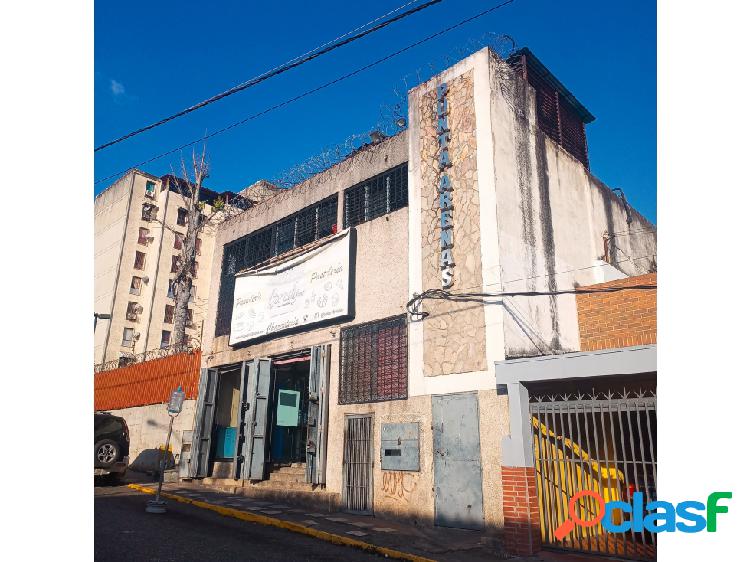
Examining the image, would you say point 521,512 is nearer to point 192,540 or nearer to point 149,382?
point 192,540

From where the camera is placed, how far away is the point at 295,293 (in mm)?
15438

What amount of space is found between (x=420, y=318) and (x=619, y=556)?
19.0 feet

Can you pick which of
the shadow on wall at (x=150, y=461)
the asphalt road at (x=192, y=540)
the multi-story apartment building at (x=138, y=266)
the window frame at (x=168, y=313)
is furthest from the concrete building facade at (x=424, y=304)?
the window frame at (x=168, y=313)

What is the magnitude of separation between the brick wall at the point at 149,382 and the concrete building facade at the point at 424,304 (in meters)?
2.31

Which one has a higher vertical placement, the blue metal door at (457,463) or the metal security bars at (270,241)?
the metal security bars at (270,241)

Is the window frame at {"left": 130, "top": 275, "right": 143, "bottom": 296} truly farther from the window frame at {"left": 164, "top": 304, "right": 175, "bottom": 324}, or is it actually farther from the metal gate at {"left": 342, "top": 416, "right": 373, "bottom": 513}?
the metal gate at {"left": 342, "top": 416, "right": 373, "bottom": 513}

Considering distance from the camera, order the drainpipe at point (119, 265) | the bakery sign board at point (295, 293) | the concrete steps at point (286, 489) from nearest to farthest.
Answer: the concrete steps at point (286, 489) < the bakery sign board at point (295, 293) < the drainpipe at point (119, 265)

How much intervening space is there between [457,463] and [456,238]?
4.72 metres

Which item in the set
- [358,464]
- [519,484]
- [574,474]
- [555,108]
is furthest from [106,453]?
[555,108]

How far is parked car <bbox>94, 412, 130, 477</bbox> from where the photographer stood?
13965 millimetres

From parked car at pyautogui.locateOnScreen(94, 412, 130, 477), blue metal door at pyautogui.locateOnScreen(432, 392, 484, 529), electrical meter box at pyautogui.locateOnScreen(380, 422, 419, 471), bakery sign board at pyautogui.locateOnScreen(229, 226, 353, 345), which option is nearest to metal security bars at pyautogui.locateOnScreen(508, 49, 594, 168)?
bakery sign board at pyautogui.locateOnScreen(229, 226, 353, 345)

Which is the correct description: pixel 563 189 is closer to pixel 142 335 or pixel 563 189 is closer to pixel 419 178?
pixel 419 178

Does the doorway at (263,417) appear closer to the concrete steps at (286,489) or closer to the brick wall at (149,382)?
the concrete steps at (286,489)

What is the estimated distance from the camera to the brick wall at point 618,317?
12.2 m
